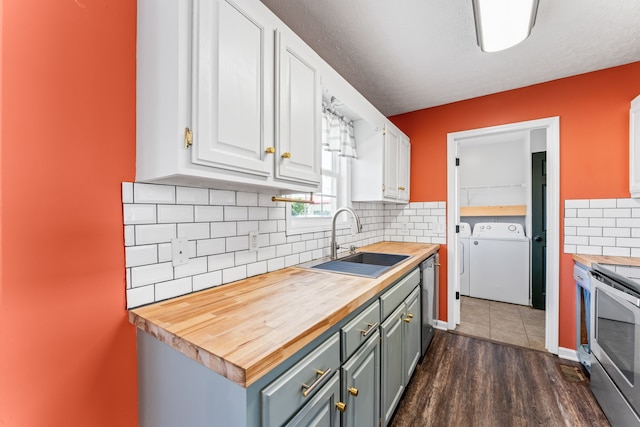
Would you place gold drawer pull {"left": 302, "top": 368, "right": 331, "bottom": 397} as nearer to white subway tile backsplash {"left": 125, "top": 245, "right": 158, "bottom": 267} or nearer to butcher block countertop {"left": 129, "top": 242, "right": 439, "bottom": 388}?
butcher block countertop {"left": 129, "top": 242, "right": 439, "bottom": 388}

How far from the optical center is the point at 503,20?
56.6 inches

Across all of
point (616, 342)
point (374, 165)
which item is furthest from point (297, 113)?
point (616, 342)

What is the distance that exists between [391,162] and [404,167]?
416 millimetres

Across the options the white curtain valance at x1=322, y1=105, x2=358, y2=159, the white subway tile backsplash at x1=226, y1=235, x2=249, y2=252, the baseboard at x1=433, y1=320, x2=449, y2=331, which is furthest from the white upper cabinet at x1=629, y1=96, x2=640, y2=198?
the white subway tile backsplash at x1=226, y1=235, x2=249, y2=252

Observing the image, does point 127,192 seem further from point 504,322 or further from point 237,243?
point 504,322

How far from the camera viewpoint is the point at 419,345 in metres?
2.11

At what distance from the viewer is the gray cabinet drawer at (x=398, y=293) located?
1.42 metres

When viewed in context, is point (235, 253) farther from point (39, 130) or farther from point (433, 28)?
point (433, 28)

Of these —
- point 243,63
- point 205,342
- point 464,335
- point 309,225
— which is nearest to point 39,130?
point 243,63

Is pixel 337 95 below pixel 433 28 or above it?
below

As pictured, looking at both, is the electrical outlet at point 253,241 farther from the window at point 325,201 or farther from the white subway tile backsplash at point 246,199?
the window at point 325,201

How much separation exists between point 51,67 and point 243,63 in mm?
589

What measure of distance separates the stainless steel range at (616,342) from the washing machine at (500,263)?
1.84m

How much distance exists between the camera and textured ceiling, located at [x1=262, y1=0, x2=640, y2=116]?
1523 millimetres
